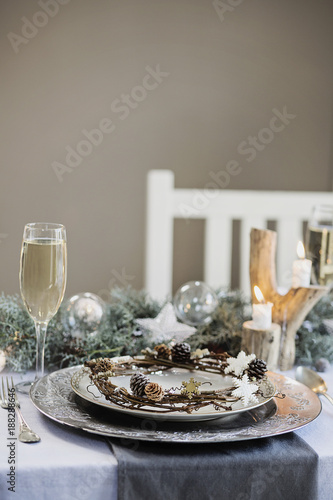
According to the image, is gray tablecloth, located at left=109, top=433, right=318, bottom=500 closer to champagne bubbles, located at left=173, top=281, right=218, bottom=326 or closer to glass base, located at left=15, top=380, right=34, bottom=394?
glass base, located at left=15, top=380, right=34, bottom=394

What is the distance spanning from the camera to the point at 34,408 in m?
0.86

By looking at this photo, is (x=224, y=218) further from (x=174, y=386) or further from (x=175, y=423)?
(x=175, y=423)

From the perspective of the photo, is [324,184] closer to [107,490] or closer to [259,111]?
[259,111]

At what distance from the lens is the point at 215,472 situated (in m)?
0.71

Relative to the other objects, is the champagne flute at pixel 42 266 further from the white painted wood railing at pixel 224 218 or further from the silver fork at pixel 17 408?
the white painted wood railing at pixel 224 218

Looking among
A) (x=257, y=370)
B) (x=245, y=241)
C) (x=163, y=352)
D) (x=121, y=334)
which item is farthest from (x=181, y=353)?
(x=245, y=241)

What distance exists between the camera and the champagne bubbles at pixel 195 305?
125cm

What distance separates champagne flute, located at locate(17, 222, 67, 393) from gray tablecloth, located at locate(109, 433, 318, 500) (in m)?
0.26

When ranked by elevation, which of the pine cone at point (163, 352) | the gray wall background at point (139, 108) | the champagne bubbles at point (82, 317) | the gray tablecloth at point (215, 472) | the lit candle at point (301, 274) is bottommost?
the gray tablecloth at point (215, 472)

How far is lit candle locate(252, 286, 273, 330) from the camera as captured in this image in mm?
1067

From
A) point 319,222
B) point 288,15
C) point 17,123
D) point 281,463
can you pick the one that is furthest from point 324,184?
point 281,463

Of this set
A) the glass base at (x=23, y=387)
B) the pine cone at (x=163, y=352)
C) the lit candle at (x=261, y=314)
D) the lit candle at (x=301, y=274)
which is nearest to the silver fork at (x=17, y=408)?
the glass base at (x=23, y=387)

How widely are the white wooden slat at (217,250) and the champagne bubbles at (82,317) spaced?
93 centimetres

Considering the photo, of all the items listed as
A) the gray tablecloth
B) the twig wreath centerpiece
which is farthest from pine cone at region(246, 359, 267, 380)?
the gray tablecloth
